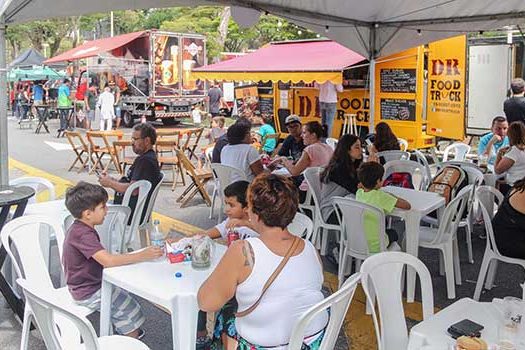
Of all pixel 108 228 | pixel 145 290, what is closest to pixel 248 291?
pixel 145 290

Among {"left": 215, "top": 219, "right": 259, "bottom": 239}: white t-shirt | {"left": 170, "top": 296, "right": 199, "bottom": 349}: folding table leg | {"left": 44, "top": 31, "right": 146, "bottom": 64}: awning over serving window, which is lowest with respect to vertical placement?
{"left": 170, "top": 296, "right": 199, "bottom": 349}: folding table leg

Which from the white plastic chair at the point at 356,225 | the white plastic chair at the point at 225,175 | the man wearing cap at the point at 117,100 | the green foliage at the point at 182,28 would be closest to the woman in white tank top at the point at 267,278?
the white plastic chair at the point at 356,225

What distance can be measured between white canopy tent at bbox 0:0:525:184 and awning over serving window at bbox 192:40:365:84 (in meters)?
0.86

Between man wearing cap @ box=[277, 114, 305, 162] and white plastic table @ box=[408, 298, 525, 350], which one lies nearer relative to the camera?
white plastic table @ box=[408, 298, 525, 350]

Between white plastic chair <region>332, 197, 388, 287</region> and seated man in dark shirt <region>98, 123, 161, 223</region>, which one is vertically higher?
seated man in dark shirt <region>98, 123, 161, 223</region>

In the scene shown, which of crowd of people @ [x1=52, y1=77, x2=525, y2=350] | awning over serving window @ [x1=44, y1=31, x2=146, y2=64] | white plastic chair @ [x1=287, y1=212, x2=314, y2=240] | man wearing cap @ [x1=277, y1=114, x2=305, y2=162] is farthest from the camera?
awning over serving window @ [x1=44, y1=31, x2=146, y2=64]

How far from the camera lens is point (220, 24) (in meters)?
26.1

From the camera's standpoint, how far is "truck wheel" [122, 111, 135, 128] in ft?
64.5

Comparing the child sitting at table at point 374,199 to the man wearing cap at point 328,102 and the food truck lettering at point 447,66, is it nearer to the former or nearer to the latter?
the man wearing cap at point 328,102

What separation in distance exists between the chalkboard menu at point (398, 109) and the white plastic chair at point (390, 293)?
27.1 ft

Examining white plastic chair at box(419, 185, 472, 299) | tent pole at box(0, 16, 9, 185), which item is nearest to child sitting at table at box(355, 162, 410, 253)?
white plastic chair at box(419, 185, 472, 299)

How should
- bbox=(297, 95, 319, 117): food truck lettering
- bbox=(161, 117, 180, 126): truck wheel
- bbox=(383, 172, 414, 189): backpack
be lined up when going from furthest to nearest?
bbox=(161, 117, 180, 126): truck wheel
bbox=(297, 95, 319, 117): food truck lettering
bbox=(383, 172, 414, 189): backpack

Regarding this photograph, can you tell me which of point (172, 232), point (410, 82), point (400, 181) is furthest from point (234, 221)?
point (410, 82)

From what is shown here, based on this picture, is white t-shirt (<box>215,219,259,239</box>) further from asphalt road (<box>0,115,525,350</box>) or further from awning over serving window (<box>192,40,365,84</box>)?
awning over serving window (<box>192,40,365,84</box>)
